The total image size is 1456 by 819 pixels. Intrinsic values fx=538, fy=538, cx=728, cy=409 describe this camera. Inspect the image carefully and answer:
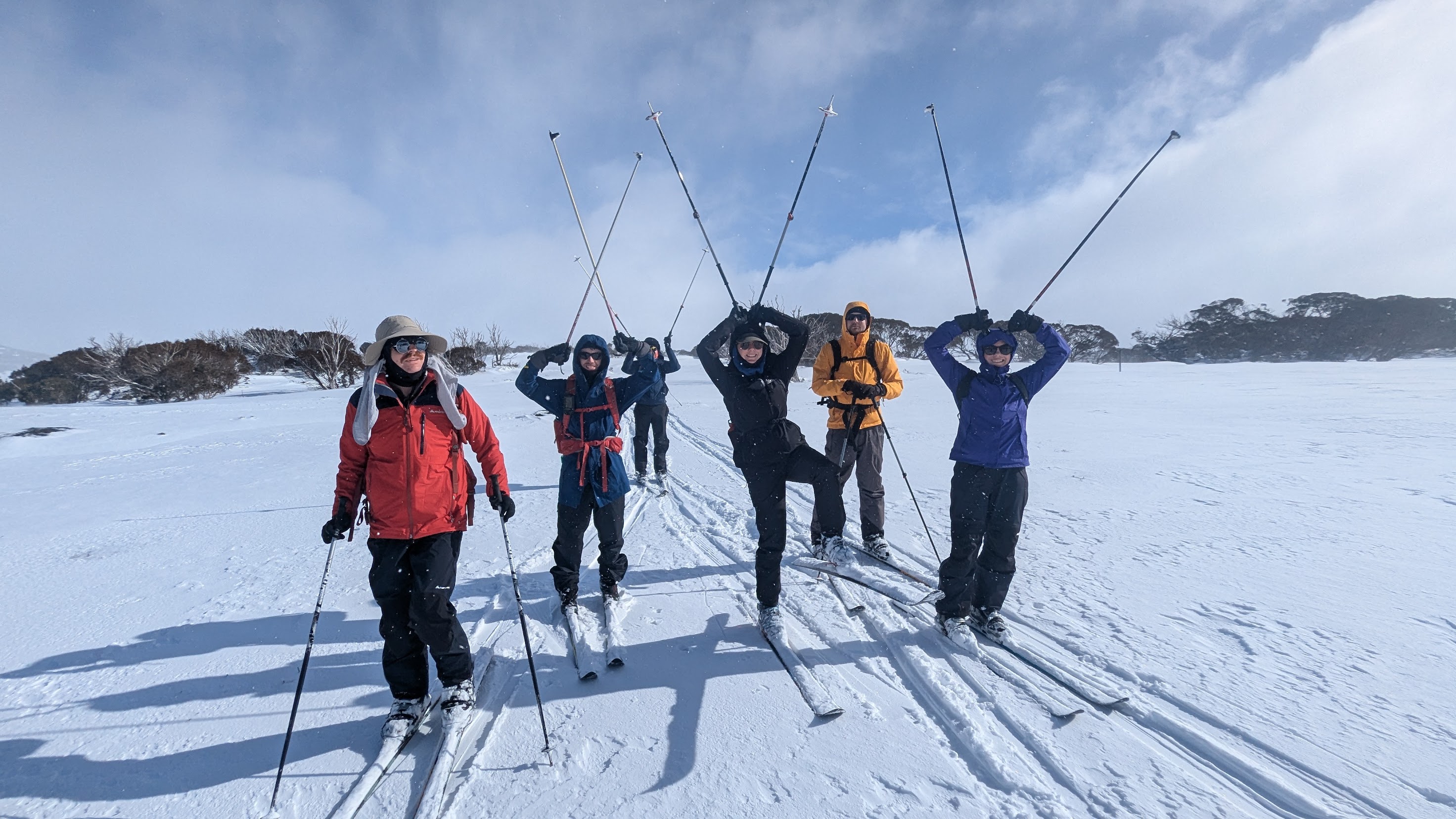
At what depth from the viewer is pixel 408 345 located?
8.57 ft

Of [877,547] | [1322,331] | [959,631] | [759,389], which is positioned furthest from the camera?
[1322,331]

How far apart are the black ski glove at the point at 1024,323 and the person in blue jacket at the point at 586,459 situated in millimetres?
2530

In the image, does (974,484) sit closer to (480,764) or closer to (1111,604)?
(1111,604)

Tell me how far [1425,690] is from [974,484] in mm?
2057

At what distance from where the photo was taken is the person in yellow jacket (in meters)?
4.44

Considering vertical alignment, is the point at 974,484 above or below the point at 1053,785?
above

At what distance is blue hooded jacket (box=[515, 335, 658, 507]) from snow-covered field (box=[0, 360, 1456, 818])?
862 millimetres

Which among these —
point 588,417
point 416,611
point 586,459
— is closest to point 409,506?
point 416,611

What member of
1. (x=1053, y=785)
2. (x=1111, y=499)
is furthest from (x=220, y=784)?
(x=1111, y=499)

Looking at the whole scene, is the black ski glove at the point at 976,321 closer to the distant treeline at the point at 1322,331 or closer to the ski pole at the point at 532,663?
the ski pole at the point at 532,663

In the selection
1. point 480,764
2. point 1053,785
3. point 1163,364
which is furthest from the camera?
point 1163,364

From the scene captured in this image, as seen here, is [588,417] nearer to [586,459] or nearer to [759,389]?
[586,459]

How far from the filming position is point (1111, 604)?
11.3ft

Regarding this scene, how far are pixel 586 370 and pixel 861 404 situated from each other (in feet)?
7.28
